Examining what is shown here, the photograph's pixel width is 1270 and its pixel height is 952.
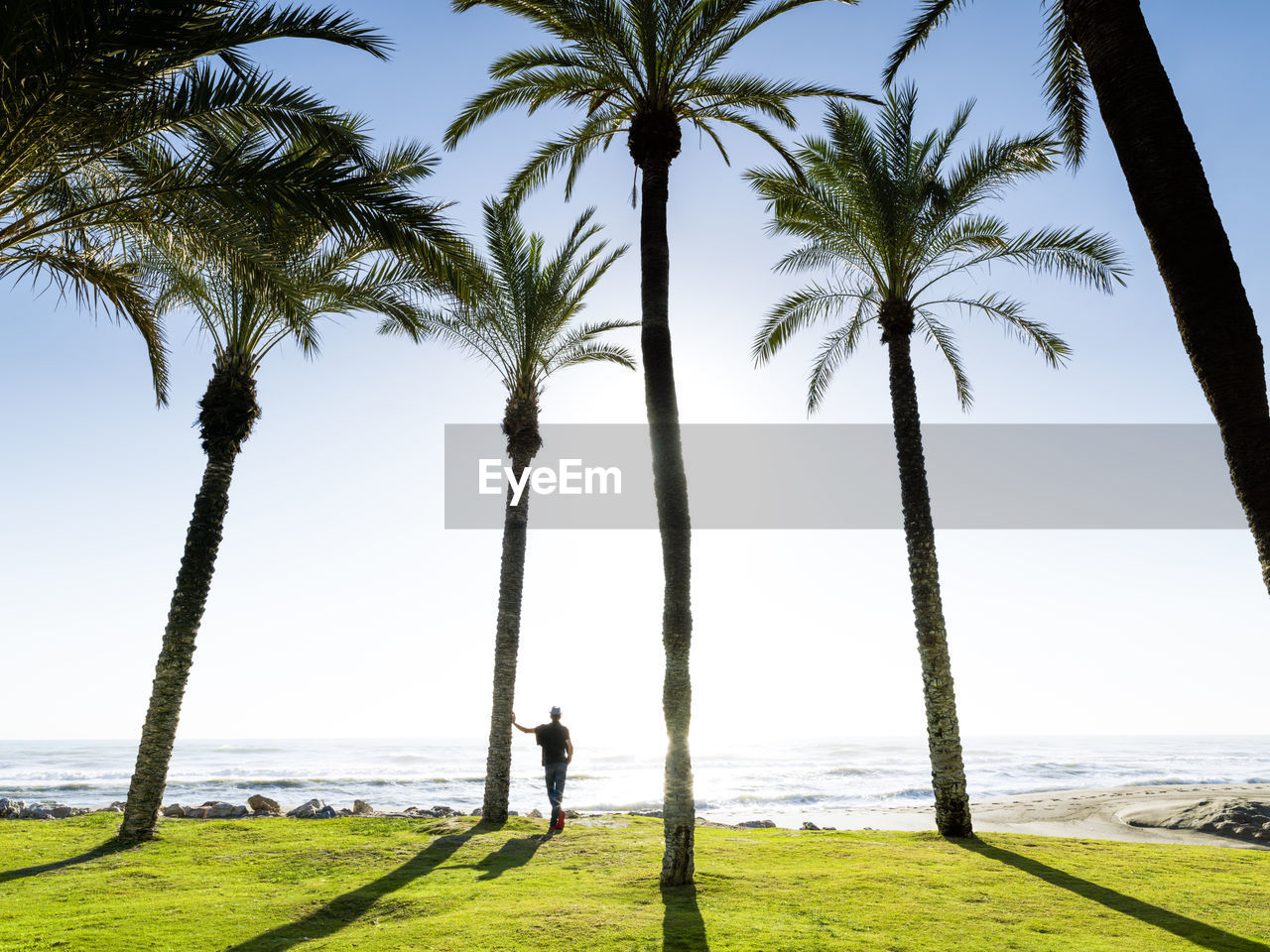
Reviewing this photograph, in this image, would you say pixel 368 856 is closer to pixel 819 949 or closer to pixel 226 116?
pixel 819 949

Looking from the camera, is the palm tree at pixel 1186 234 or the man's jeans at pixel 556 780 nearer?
the palm tree at pixel 1186 234

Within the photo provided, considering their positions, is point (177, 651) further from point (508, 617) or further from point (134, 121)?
point (134, 121)

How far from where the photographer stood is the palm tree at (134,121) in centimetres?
671

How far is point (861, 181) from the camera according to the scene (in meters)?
13.9

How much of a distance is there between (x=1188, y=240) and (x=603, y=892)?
24.3 ft

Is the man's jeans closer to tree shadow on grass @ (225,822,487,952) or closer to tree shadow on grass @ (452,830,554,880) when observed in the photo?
tree shadow on grass @ (452,830,554,880)

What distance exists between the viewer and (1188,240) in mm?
4863

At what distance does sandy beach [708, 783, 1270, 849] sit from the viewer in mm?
15047

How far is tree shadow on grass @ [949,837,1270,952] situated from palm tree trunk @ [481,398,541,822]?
7.42m

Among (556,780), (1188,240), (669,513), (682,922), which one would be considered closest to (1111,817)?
(556,780)

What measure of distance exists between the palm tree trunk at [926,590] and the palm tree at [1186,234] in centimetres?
815

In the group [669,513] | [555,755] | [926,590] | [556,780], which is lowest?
[556,780]

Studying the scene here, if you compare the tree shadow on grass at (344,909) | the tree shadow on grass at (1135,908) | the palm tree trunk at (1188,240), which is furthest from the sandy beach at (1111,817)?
the palm tree trunk at (1188,240)

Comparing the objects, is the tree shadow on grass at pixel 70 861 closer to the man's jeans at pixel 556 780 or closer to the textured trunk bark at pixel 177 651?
the textured trunk bark at pixel 177 651
